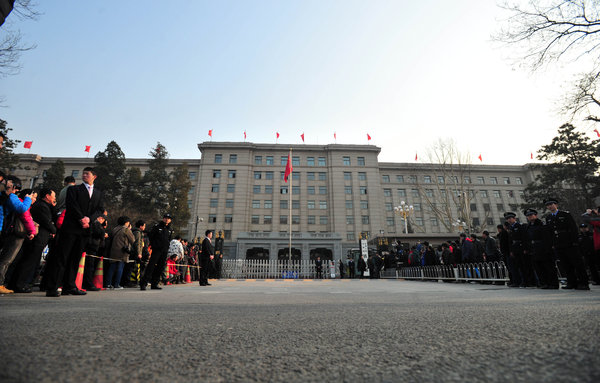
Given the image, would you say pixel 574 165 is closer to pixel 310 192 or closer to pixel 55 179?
pixel 310 192

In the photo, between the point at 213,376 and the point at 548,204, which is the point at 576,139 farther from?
the point at 213,376

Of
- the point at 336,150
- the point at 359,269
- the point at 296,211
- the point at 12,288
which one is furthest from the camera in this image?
the point at 336,150

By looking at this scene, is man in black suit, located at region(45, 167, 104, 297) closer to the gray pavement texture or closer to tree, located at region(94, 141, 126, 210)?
the gray pavement texture

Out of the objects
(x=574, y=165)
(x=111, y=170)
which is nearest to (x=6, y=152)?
(x=111, y=170)

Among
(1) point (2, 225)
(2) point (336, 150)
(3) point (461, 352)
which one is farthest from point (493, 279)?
(2) point (336, 150)

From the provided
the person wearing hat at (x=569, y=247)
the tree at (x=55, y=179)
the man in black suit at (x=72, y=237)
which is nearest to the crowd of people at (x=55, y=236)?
the man in black suit at (x=72, y=237)

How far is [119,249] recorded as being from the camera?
7246mm

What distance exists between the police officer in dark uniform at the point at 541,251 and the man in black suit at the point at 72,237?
862 centimetres

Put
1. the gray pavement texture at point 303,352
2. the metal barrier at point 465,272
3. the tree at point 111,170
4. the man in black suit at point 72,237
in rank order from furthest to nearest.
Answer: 1. the tree at point 111,170
2. the metal barrier at point 465,272
3. the man in black suit at point 72,237
4. the gray pavement texture at point 303,352

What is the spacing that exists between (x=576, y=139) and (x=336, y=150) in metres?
30.4

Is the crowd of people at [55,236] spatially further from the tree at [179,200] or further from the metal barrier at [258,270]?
the tree at [179,200]

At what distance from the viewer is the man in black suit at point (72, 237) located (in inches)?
162

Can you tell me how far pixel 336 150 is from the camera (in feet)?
168

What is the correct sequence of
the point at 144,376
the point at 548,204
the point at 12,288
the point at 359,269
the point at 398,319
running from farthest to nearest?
the point at 359,269, the point at 548,204, the point at 12,288, the point at 398,319, the point at 144,376
